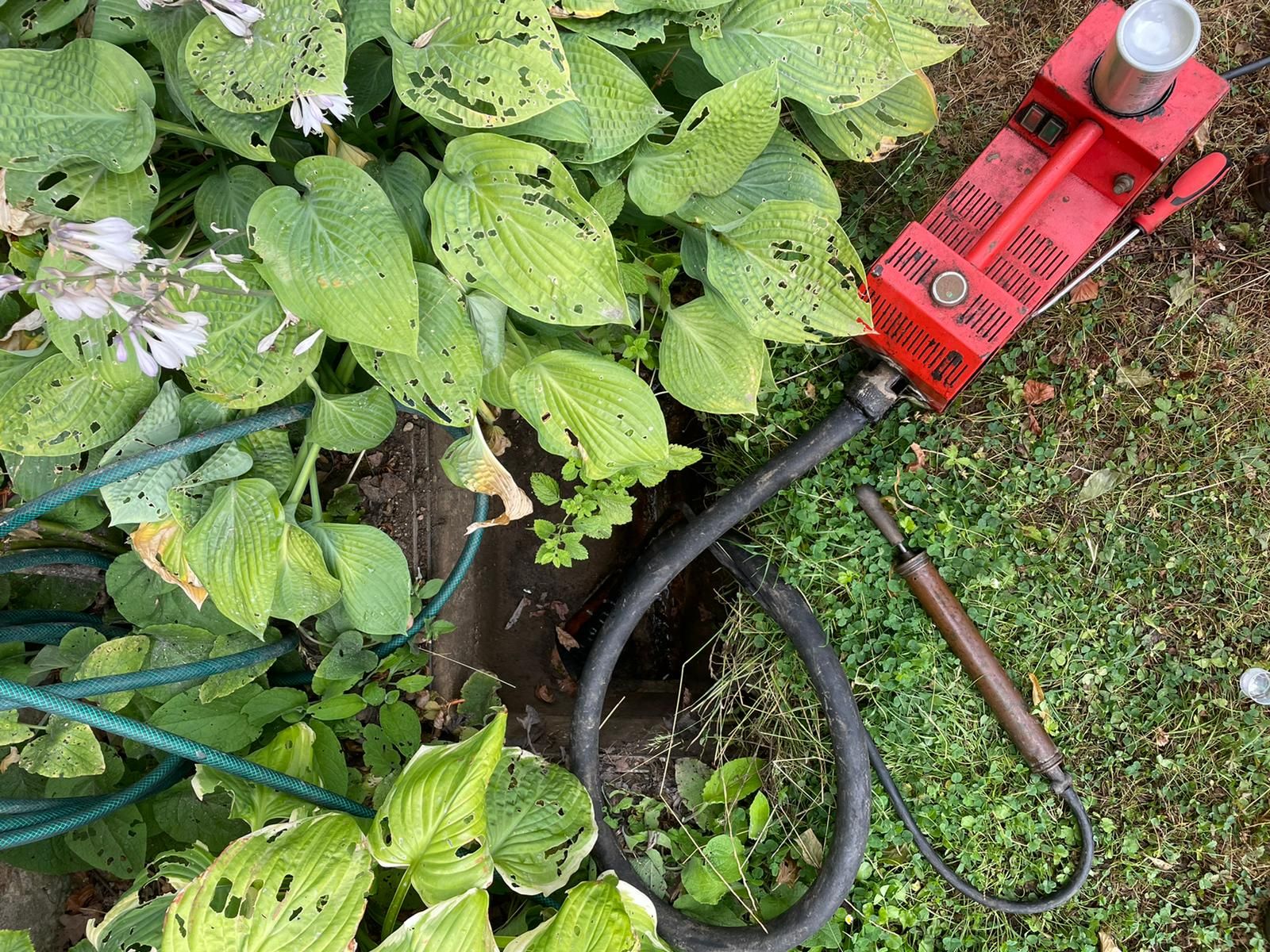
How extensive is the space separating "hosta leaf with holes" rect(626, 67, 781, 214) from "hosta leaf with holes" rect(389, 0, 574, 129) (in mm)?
299

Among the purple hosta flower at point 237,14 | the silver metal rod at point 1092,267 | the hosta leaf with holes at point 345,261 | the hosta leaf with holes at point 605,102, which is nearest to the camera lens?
the purple hosta flower at point 237,14

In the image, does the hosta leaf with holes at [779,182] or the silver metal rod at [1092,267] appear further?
the silver metal rod at [1092,267]

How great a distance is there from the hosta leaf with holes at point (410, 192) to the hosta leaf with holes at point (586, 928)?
1137mm

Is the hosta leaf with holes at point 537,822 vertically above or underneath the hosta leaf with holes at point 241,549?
underneath

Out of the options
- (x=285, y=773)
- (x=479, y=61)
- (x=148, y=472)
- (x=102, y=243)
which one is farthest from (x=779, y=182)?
(x=285, y=773)

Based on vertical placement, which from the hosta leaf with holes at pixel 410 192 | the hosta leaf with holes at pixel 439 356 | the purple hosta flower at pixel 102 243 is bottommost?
the hosta leaf with holes at pixel 439 356

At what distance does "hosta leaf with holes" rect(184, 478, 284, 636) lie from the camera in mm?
1442

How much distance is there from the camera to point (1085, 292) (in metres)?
2.05

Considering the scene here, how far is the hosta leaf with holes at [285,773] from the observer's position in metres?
1.60

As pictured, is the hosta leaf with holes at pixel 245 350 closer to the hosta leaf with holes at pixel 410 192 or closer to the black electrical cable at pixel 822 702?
the hosta leaf with holes at pixel 410 192

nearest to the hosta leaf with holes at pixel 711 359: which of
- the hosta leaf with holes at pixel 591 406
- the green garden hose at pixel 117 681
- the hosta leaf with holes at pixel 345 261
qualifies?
the hosta leaf with holes at pixel 591 406

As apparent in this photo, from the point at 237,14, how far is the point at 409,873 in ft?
4.43

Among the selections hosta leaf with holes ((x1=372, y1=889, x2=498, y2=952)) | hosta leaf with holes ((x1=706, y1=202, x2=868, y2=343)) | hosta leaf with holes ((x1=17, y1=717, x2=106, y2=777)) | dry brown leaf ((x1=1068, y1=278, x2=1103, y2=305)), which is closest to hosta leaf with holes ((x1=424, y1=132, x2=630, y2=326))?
hosta leaf with holes ((x1=706, y1=202, x2=868, y2=343))

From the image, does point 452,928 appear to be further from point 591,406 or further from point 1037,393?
point 1037,393
